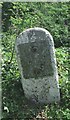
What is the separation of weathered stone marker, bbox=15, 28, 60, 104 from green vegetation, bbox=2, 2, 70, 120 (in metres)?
0.16

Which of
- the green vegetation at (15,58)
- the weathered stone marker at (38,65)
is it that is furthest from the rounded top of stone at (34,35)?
the green vegetation at (15,58)

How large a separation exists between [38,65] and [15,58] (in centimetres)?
106

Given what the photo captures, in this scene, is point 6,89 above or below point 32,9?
below

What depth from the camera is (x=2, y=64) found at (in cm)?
532

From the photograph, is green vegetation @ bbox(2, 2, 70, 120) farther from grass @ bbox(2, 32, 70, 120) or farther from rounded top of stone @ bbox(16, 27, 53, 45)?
rounded top of stone @ bbox(16, 27, 53, 45)

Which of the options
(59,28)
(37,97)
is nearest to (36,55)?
(37,97)

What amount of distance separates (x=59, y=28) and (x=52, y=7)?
2.47 ft

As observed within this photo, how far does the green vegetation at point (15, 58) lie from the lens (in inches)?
180

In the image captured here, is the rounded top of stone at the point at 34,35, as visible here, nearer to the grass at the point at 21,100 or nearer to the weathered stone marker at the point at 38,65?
the weathered stone marker at the point at 38,65

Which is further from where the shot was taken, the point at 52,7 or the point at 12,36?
the point at 52,7

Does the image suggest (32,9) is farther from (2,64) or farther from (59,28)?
(2,64)

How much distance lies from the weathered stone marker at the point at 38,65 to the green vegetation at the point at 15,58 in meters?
0.16

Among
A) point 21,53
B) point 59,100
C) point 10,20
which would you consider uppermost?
point 10,20

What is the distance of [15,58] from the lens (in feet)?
18.1
